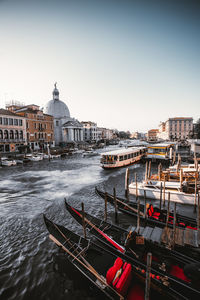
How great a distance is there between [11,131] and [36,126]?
29.9ft

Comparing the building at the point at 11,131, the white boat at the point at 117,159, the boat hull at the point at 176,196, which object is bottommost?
the boat hull at the point at 176,196

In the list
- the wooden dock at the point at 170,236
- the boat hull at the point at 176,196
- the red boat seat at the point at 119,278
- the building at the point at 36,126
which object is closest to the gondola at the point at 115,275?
the red boat seat at the point at 119,278

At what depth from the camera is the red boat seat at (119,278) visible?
418cm

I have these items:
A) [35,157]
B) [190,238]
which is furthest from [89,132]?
[190,238]

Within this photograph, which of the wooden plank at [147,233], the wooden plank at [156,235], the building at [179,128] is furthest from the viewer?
the building at [179,128]

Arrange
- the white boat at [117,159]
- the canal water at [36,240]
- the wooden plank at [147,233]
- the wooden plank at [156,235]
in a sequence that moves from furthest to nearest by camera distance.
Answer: the white boat at [117,159] → the wooden plank at [147,233] → the wooden plank at [156,235] → the canal water at [36,240]

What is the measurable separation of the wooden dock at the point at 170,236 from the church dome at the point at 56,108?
255 feet

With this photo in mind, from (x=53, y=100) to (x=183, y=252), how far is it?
86541 mm

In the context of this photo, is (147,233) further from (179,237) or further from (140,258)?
(179,237)

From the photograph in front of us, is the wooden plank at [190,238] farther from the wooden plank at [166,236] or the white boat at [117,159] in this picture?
the white boat at [117,159]

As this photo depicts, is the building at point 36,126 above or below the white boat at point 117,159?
above

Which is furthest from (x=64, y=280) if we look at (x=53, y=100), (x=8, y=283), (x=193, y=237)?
(x=53, y=100)

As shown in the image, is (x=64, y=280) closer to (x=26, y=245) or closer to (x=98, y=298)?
(x=98, y=298)

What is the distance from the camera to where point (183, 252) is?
5.54 m
